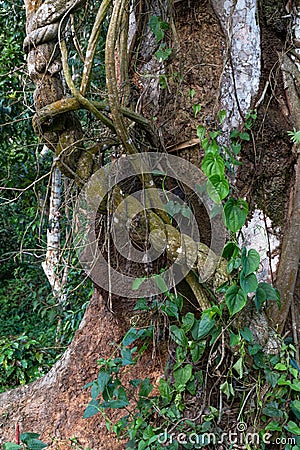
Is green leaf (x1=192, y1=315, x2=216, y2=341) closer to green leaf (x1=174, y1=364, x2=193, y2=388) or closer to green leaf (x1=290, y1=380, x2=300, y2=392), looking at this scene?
green leaf (x1=174, y1=364, x2=193, y2=388)

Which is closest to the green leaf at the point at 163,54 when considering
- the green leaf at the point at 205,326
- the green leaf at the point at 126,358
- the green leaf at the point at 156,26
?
the green leaf at the point at 156,26

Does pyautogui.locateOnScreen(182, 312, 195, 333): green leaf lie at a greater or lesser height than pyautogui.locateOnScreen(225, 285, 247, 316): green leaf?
lesser

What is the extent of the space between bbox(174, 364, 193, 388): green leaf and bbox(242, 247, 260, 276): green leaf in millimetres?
429

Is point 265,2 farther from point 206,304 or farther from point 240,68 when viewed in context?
point 206,304

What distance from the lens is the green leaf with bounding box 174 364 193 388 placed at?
1.89 meters

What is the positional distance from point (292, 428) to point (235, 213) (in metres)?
0.74

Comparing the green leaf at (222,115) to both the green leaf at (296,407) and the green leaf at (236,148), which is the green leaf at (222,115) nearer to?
the green leaf at (236,148)

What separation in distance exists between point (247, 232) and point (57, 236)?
2.23 meters

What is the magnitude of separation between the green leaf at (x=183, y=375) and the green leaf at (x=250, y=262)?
43cm

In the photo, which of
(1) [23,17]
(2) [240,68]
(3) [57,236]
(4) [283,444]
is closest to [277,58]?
(2) [240,68]

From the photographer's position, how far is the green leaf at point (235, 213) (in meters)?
1.73

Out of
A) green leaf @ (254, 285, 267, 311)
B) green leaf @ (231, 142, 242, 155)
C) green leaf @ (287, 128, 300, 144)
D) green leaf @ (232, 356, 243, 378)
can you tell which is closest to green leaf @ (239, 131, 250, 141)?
green leaf @ (231, 142, 242, 155)

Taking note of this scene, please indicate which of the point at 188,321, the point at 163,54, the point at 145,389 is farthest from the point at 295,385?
the point at 163,54

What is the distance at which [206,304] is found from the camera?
6.27 feet
